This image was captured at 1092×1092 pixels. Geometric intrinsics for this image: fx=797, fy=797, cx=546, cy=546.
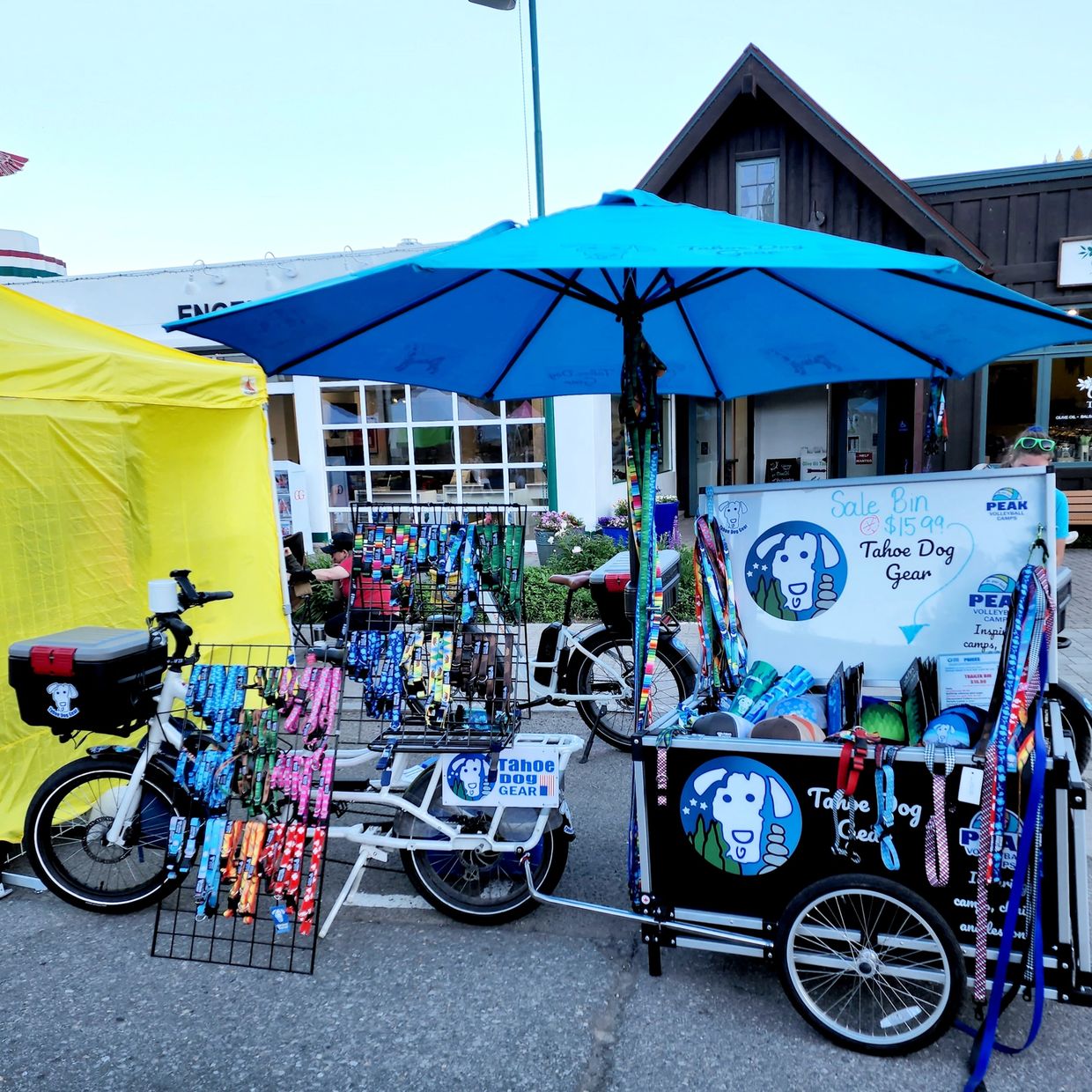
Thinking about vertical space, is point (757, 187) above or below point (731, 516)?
above

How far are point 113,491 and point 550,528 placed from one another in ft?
20.7

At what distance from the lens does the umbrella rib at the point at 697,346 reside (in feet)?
13.2

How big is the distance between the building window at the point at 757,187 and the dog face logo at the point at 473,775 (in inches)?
414

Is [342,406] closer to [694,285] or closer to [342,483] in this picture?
[342,483]

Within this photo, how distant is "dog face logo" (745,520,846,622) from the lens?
3.70 metres

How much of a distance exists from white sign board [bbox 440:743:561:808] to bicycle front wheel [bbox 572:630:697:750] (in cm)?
183

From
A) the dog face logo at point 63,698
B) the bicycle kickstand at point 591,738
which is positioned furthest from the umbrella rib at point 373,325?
the bicycle kickstand at point 591,738

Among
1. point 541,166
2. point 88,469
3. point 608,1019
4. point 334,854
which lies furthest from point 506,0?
point 608,1019

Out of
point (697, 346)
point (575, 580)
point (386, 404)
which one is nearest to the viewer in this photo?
point (697, 346)

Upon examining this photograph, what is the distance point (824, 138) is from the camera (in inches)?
419

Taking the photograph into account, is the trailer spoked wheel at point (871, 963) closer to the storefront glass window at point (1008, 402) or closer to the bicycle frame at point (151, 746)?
the bicycle frame at point (151, 746)

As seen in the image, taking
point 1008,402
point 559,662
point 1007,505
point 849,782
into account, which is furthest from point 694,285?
point 1008,402

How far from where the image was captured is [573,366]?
4633 mm

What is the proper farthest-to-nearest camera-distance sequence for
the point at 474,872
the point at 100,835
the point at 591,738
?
the point at 591,738 < the point at 100,835 < the point at 474,872
